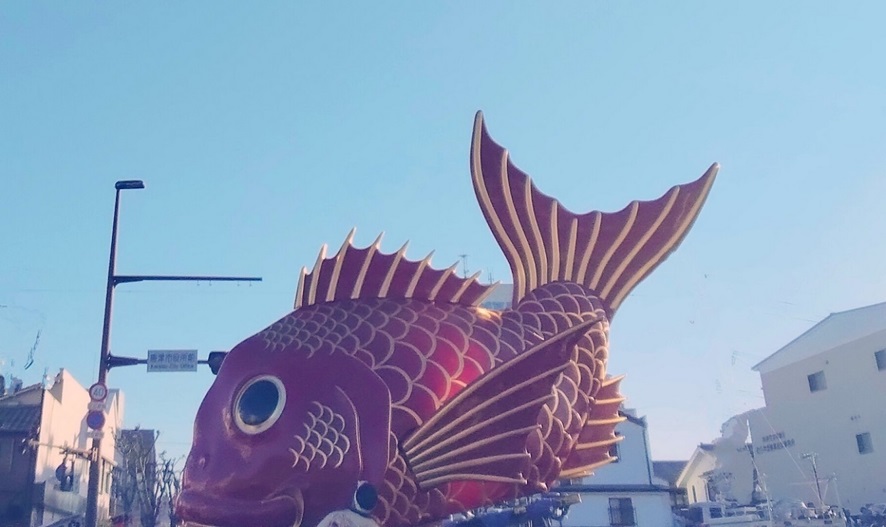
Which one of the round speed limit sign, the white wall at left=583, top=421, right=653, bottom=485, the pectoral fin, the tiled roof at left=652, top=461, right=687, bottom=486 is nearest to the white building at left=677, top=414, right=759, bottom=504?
the tiled roof at left=652, top=461, right=687, bottom=486

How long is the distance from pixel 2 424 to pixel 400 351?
25.5 meters

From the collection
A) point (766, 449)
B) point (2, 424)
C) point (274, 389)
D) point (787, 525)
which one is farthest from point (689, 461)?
point (274, 389)

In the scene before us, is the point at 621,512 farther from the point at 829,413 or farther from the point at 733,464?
the point at 733,464

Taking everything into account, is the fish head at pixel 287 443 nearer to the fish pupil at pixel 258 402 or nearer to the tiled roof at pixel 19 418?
the fish pupil at pixel 258 402

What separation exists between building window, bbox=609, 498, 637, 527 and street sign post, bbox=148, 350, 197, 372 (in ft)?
68.9

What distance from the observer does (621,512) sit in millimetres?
29734

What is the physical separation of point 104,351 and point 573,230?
7.10m

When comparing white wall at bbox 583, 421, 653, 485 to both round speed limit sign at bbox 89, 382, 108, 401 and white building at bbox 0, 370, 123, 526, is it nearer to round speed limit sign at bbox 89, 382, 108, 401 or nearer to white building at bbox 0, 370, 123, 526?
white building at bbox 0, 370, 123, 526

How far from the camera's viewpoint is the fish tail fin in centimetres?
850

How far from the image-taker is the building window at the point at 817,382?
33.2 meters

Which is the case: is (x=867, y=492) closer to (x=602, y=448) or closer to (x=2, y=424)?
(x=602, y=448)

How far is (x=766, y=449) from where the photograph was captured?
1420 inches

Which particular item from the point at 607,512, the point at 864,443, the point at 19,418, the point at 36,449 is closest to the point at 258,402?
the point at 36,449

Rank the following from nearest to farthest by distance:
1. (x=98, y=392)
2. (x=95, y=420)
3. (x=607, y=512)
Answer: (x=95, y=420)
(x=98, y=392)
(x=607, y=512)
